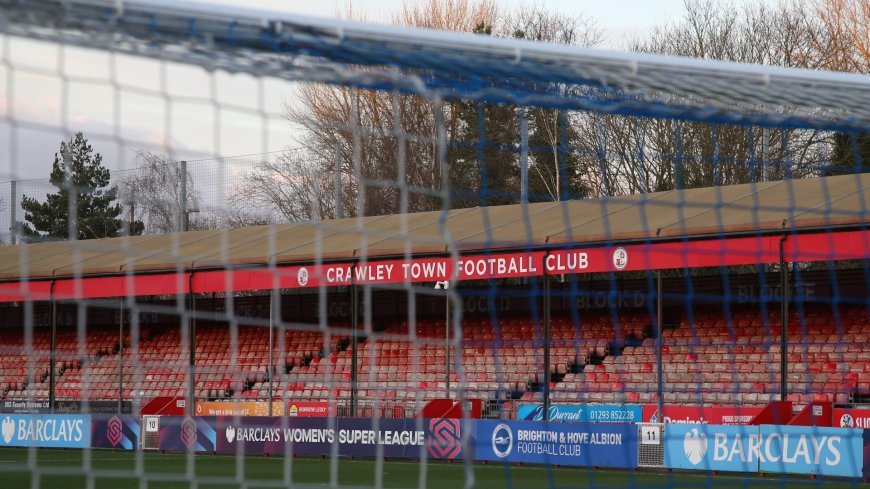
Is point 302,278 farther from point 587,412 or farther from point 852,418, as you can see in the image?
point 852,418

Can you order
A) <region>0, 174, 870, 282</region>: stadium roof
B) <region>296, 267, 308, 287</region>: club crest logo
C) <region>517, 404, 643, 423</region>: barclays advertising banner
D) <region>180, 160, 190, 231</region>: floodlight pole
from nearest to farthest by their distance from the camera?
<region>180, 160, 190, 231</region>: floodlight pole, <region>296, 267, 308, 287</region>: club crest logo, <region>0, 174, 870, 282</region>: stadium roof, <region>517, 404, 643, 423</region>: barclays advertising banner

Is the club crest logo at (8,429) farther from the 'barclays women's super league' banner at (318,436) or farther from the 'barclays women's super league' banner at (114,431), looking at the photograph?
the 'barclays women's super league' banner at (318,436)

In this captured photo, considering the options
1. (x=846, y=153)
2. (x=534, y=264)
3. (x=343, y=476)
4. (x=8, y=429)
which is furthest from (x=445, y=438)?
(x=8, y=429)

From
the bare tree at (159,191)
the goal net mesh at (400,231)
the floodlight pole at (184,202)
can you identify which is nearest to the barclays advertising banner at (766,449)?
the goal net mesh at (400,231)

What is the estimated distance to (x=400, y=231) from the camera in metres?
8.17

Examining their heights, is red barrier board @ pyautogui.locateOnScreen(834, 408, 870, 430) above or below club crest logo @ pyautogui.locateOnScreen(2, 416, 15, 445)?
above

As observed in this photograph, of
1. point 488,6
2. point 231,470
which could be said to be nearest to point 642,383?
point 231,470

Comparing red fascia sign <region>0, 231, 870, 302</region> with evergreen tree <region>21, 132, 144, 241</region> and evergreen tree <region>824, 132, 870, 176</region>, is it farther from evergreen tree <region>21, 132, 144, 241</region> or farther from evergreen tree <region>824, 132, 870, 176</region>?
evergreen tree <region>21, 132, 144, 241</region>

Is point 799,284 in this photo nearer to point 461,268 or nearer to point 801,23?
point 461,268

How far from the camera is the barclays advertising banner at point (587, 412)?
19.3 meters

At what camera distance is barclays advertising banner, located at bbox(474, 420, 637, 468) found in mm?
16281

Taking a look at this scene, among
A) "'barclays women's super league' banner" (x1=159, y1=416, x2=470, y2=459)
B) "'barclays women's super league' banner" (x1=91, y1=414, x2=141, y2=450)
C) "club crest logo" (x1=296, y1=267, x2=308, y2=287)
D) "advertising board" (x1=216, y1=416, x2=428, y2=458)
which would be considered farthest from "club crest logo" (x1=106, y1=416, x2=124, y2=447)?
"club crest logo" (x1=296, y1=267, x2=308, y2=287)

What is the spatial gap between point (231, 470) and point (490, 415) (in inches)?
247

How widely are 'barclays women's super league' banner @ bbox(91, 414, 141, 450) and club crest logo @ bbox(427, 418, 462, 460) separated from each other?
5.91 metres
